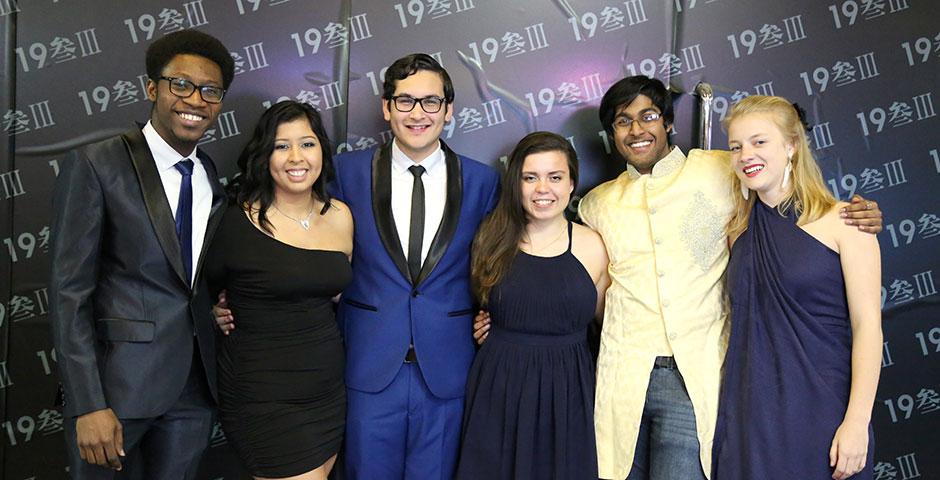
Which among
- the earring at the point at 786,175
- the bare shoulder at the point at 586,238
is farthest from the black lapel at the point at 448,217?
the earring at the point at 786,175

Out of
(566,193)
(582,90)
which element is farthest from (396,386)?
(582,90)

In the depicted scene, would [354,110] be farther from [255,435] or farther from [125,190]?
[255,435]

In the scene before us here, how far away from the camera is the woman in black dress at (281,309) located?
73.5 inches

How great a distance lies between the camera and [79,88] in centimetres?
262

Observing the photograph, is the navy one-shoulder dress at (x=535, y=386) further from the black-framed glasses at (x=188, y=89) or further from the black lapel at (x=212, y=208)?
the black-framed glasses at (x=188, y=89)

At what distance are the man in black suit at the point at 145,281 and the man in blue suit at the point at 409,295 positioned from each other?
45 cm

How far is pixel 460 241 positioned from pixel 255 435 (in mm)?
860

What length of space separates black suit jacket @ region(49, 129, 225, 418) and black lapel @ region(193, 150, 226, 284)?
8 centimetres

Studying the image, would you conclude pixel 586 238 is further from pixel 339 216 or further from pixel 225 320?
pixel 225 320

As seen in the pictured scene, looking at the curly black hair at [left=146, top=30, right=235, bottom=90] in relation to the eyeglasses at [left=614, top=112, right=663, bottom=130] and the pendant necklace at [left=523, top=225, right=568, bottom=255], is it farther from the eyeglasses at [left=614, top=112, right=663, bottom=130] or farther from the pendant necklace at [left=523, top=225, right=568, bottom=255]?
the eyeglasses at [left=614, top=112, right=663, bottom=130]

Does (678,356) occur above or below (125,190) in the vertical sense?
below

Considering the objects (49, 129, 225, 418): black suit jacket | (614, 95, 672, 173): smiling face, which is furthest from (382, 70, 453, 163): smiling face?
(49, 129, 225, 418): black suit jacket

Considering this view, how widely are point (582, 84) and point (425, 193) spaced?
112cm

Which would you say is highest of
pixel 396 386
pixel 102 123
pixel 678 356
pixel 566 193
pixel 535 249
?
pixel 102 123
